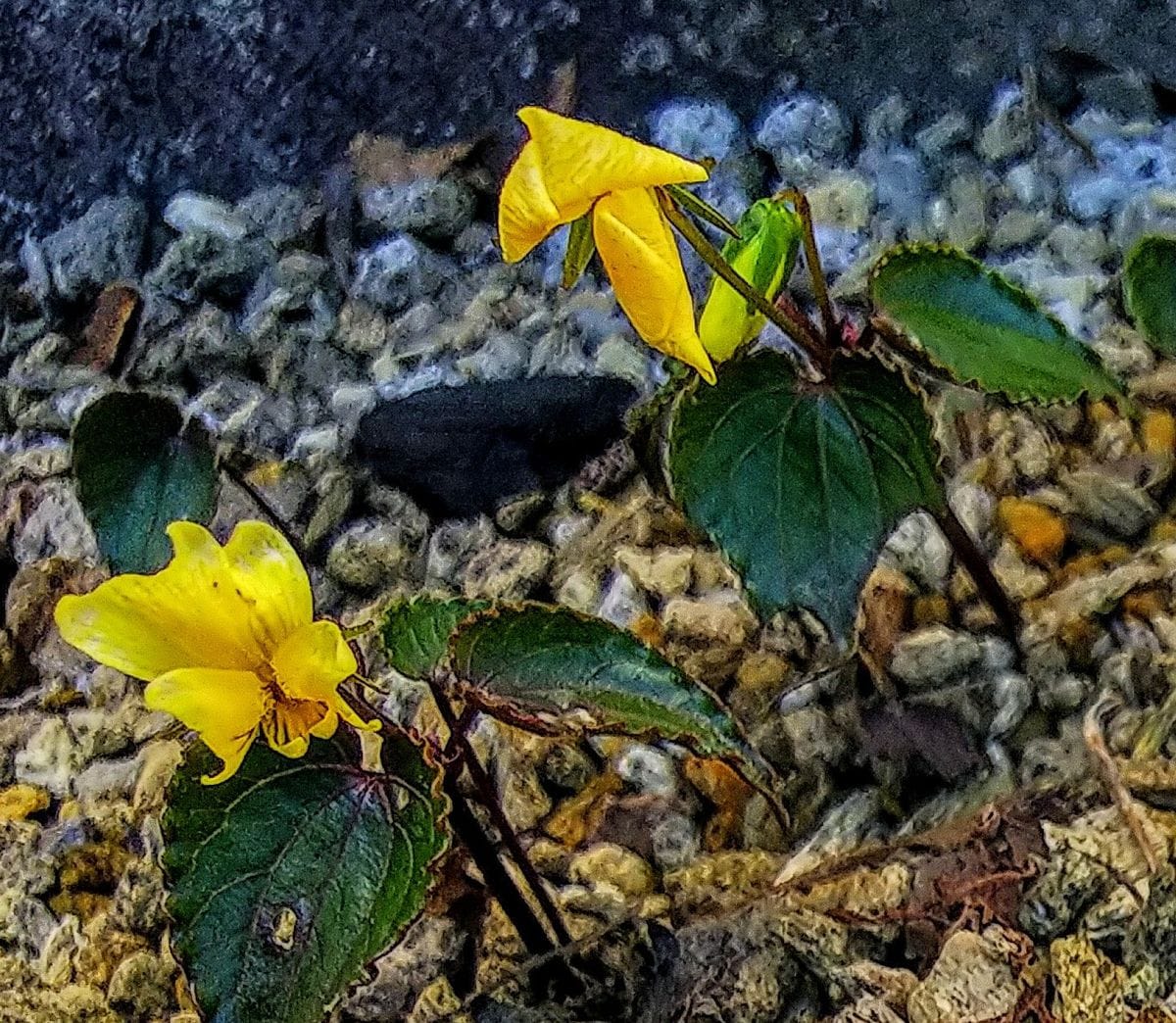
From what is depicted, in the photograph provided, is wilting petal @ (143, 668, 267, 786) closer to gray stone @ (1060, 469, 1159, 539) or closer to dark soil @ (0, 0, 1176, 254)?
gray stone @ (1060, 469, 1159, 539)

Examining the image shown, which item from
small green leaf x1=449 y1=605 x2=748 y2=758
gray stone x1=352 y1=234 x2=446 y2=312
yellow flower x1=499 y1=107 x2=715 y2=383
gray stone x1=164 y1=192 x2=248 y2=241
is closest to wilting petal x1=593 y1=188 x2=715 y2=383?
yellow flower x1=499 y1=107 x2=715 y2=383

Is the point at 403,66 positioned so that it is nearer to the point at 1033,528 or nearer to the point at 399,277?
the point at 399,277

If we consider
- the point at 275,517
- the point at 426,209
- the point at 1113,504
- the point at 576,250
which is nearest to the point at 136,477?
the point at 275,517

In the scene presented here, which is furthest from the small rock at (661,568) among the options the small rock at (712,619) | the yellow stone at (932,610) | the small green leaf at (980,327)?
the small green leaf at (980,327)

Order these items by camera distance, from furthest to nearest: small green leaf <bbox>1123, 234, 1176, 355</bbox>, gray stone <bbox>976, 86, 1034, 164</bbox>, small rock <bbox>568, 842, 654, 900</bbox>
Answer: gray stone <bbox>976, 86, 1034, 164</bbox>, small green leaf <bbox>1123, 234, 1176, 355</bbox>, small rock <bbox>568, 842, 654, 900</bbox>

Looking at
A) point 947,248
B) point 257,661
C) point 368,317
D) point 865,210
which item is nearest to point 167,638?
point 257,661

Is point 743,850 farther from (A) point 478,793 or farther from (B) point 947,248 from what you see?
(B) point 947,248
